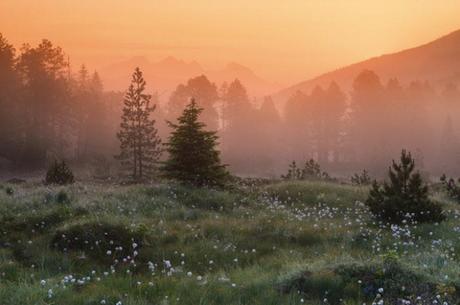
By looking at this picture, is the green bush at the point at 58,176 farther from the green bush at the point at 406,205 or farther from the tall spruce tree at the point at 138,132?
the green bush at the point at 406,205

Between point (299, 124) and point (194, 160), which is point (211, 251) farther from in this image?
point (299, 124)

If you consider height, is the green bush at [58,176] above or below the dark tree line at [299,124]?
below

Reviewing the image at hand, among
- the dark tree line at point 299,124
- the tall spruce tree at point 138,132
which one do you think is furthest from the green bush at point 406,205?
the dark tree line at point 299,124

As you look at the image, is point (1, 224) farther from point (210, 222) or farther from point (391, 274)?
point (391, 274)

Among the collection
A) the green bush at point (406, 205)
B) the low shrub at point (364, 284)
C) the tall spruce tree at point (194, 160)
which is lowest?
the low shrub at point (364, 284)

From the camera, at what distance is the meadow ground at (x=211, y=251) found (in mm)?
8031

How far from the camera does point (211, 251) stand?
11.6 metres

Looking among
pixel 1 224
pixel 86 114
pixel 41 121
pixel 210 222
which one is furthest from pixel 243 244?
pixel 86 114

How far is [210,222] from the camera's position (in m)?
14.2

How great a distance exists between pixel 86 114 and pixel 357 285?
231 ft

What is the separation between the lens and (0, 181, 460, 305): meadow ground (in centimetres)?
803

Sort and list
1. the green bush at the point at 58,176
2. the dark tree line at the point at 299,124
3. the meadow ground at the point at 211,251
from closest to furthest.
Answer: the meadow ground at the point at 211,251 < the green bush at the point at 58,176 < the dark tree line at the point at 299,124

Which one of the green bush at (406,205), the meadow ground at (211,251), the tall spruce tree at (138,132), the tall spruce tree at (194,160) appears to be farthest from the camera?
the tall spruce tree at (138,132)

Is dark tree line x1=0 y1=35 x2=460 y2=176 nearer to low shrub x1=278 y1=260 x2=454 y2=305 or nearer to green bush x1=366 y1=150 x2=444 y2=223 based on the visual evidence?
green bush x1=366 y1=150 x2=444 y2=223
